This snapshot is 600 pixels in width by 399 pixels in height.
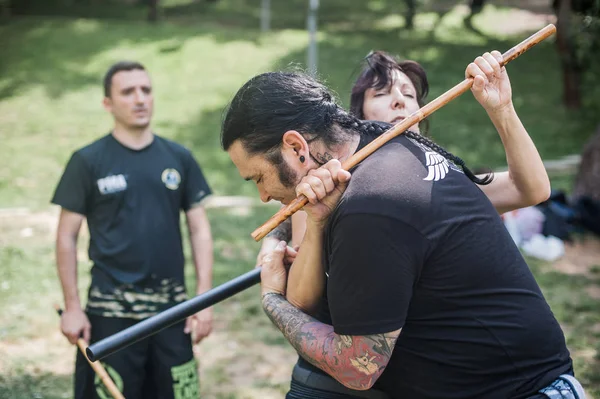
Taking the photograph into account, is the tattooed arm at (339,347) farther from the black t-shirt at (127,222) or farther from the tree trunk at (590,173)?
the tree trunk at (590,173)

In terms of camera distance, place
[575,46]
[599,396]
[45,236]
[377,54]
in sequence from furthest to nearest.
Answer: [575,46]
[45,236]
[599,396]
[377,54]

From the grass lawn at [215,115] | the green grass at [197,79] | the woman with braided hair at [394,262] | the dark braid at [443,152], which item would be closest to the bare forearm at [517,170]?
the dark braid at [443,152]

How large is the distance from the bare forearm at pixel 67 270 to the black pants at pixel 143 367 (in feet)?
0.41

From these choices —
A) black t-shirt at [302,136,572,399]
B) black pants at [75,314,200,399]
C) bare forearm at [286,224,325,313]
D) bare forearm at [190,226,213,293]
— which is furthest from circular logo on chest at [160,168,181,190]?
black t-shirt at [302,136,572,399]

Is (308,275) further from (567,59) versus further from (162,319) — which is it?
(567,59)

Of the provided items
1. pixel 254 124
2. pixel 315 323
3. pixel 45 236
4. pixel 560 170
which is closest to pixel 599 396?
pixel 315 323

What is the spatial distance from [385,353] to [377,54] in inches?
63.6

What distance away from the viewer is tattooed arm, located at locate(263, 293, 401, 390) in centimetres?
204

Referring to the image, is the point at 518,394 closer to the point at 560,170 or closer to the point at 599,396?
the point at 599,396

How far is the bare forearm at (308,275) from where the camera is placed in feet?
7.39

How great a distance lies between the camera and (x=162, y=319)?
2.75 meters

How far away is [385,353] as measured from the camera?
2.05 metres

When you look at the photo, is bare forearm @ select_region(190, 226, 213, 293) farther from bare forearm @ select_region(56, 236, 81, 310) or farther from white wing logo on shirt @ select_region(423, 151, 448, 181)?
white wing logo on shirt @ select_region(423, 151, 448, 181)

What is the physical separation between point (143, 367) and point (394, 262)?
2.41m
